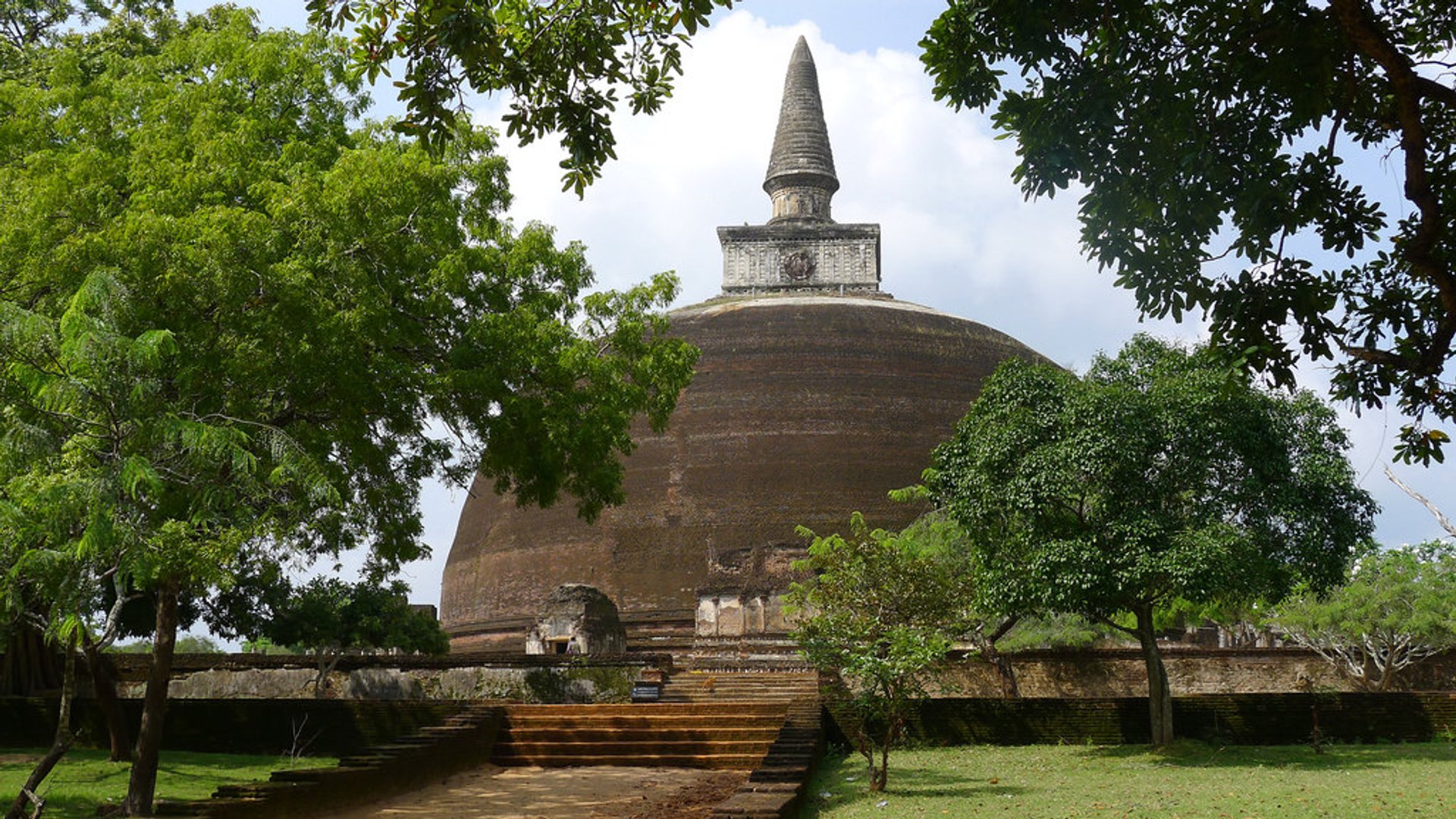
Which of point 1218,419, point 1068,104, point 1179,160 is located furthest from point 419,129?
point 1218,419

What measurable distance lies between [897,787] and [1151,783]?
86.7 inches

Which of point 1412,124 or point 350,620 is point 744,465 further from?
point 1412,124

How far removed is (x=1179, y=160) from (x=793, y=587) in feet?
53.0

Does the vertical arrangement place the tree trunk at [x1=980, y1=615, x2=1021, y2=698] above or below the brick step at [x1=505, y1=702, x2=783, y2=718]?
above

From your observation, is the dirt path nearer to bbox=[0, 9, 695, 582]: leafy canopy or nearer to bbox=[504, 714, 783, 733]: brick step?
bbox=[504, 714, 783, 733]: brick step

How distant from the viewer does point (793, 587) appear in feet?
70.1

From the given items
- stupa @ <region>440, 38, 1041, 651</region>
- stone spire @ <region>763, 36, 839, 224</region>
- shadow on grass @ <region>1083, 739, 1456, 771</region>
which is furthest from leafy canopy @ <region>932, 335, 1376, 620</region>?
stone spire @ <region>763, 36, 839, 224</region>

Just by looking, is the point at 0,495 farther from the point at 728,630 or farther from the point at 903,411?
the point at 903,411

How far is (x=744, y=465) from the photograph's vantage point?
94.4 feet

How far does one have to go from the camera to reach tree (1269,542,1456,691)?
2273cm

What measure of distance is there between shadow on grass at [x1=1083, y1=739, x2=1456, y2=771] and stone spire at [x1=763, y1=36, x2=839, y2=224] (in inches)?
994

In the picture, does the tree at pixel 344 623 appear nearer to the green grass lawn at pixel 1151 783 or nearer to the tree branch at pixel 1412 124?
the green grass lawn at pixel 1151 783

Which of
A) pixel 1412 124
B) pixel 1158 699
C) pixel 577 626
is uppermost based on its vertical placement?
pixel 1412 124

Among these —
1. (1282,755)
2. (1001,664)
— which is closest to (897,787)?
(1282,755)
